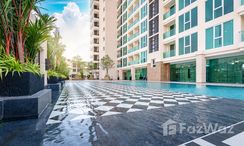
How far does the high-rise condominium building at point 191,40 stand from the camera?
551 inches

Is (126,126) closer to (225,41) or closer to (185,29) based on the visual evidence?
(225,41)

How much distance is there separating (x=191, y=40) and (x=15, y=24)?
17373 millimetres

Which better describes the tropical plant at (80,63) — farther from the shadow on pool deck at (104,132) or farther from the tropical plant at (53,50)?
the shadow on pool deck at (104,132)

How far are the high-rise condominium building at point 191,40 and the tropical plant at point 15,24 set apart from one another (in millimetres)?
14428

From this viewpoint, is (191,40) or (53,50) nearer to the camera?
(53,50)

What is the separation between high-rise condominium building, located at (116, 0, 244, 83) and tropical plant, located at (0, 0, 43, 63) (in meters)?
14.4

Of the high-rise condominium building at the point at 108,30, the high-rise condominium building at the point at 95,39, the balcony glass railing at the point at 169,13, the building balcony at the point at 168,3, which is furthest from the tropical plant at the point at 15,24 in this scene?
the high-rise condominium building at the point at 95,39

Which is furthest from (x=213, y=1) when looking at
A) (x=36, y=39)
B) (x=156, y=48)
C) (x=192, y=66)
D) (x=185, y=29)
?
(x=36, y=39)

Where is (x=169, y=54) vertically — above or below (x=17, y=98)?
above

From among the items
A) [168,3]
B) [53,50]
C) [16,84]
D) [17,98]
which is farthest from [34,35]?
[168,3]

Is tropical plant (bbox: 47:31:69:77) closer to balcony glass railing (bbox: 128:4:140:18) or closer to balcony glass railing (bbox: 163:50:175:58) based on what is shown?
balcony glass railing (bbox: 163:50:175:58)

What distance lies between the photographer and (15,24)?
3.75 m

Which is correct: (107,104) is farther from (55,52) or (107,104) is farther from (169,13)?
(169,13)

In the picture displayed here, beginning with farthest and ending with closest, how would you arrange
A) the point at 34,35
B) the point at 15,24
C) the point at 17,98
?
the point at 34,35, the point at 15,24, the point at 17,98
